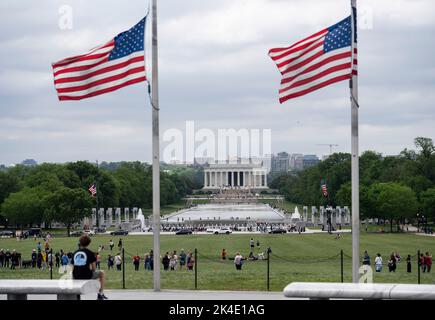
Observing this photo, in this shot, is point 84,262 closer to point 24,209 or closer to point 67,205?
point 67,205

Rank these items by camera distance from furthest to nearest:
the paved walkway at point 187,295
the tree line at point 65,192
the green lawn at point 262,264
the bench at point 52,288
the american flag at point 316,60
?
the tree line at point 65,192 < the green lawn at point 262,264 < the american flag at point 316,60 < the paved walkway at point 187,295 < the bench at point 52,288

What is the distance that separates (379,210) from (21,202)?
1737 inches

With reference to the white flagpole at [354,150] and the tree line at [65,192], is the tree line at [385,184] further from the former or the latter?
the white flagpole at [354,150]

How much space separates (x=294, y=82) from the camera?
70.7 feet

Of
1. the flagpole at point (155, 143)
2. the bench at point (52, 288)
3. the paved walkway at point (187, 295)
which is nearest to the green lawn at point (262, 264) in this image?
the paved walkway at point (187, 295)

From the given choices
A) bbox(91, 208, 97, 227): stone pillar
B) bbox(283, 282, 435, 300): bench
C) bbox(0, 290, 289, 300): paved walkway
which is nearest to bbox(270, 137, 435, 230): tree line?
bbox(91, 208, 97, 227): stone pillar

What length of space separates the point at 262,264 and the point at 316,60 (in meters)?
26.8

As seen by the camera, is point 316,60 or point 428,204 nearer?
point 316,60

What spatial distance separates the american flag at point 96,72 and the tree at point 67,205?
74.9 metres

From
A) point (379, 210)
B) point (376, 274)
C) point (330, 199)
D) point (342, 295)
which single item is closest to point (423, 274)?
point (376, 274)

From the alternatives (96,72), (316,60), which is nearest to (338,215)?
(316,60)

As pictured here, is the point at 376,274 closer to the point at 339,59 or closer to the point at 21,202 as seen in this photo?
the point at 339,59

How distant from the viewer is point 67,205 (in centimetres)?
9600

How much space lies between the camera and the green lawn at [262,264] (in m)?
30.1
